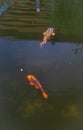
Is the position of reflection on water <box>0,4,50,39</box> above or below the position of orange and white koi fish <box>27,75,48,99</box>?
above

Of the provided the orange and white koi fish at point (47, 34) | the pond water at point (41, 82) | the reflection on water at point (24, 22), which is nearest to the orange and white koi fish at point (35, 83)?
the pond water at point (41, 82)

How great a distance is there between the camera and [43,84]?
7.72 ft

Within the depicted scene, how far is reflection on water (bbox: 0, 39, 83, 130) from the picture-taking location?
198 centimetres

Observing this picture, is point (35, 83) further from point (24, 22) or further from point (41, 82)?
point (24, 22)

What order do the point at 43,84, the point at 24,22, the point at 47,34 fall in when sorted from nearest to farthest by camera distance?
the point at 43,84 < the point at 47,34 < the point at 24,22

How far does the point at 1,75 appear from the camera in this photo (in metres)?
2.46

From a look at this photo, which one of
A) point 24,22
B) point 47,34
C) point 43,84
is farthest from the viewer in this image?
point 24,22

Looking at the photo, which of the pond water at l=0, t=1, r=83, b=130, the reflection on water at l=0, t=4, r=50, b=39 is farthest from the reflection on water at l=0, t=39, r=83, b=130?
the reflection on water at l=0, t=4, r=50, b=39

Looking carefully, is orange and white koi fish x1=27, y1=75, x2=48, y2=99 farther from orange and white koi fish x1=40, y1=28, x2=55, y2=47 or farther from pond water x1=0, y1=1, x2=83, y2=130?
orange and white koi fish x1=40, y1=28, x2=55, y2=47

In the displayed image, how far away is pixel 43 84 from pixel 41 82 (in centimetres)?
3

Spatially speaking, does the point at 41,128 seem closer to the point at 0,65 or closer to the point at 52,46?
the point at 0,65

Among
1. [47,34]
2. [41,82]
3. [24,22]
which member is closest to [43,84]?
[41,82]

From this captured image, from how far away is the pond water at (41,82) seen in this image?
198cm

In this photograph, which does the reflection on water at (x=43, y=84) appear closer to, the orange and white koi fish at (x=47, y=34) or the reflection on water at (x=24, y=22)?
the orange and white koi fish at (x=47, y=34)
